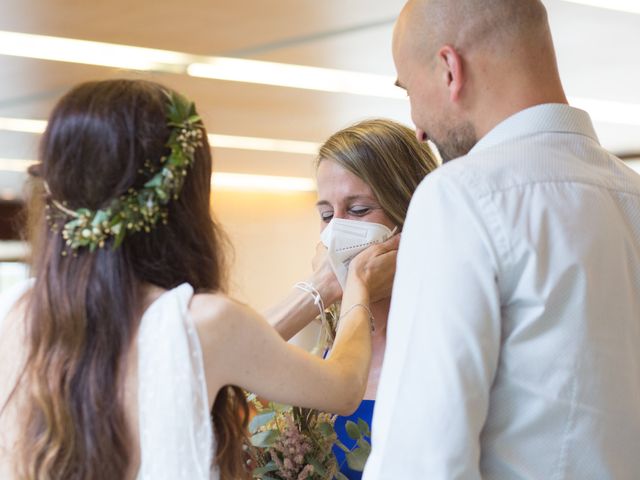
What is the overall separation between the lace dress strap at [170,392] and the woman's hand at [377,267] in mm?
798

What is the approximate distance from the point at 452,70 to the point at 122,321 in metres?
0.75

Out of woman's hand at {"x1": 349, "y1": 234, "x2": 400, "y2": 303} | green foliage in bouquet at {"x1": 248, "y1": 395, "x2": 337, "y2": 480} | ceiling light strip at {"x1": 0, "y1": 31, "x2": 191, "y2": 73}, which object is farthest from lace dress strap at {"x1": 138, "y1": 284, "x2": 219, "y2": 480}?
ceiling light strip at {"x1": 0, "y1": 31, "x2": 191, "y2": 73}

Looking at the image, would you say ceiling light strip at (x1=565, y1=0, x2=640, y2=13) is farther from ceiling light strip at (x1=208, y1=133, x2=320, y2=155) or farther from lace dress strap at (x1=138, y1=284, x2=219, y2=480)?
lace dress strap at (x1=138, y1=284, x2=219, y2=480)

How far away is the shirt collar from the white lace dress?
0.61 metres

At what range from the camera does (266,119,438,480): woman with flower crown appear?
264cm

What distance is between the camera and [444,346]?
1616 millimetres

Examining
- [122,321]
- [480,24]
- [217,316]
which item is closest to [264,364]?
[217,316]

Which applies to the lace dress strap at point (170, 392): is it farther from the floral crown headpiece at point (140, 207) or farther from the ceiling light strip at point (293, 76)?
the ceiling light strip at point (293, 76)

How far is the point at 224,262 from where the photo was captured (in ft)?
6.30

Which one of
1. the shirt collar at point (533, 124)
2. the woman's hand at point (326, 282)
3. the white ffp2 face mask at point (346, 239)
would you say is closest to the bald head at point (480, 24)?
the shirt collar at point (533, 124)

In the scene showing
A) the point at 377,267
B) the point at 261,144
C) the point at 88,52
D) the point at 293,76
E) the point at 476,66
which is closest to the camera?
the point at 476,66

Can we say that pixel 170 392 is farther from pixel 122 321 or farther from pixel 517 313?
pixel 517 313

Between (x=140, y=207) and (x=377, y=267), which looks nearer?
(x=140, y=207)

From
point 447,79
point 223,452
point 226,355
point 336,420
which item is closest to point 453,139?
point 447,79
